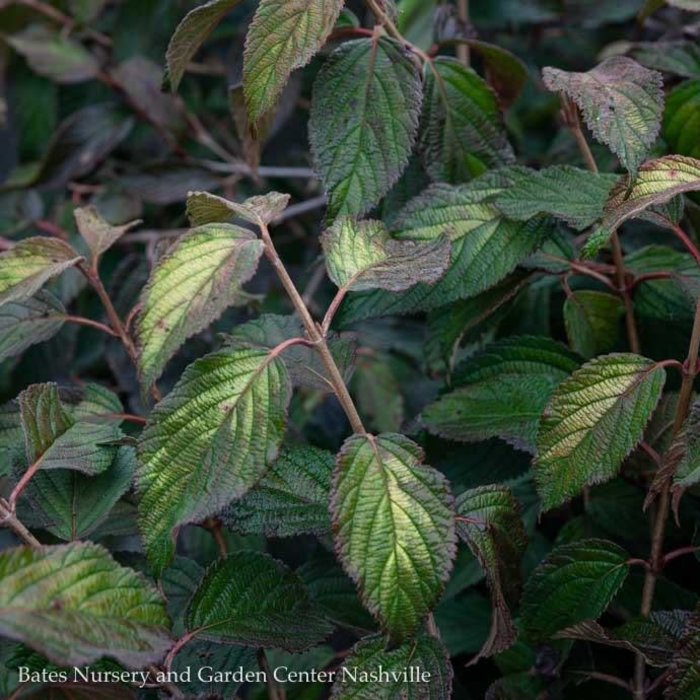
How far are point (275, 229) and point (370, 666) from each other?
3.49ft

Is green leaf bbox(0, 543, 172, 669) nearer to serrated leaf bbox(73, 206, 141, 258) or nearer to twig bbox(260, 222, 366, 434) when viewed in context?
twig bbox(260, 222, 366, 434)

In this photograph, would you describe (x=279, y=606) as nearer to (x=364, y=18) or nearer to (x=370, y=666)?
(x=370, y=666)

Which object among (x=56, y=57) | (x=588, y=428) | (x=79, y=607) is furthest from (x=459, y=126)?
(x=56, y=57)

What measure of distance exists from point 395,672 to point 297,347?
0.93ft

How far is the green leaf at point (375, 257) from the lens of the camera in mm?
766

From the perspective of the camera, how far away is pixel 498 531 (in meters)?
0.79

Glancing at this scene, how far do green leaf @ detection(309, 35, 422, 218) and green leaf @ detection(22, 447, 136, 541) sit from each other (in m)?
0.29

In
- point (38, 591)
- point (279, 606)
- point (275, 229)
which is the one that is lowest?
point (275, 229)

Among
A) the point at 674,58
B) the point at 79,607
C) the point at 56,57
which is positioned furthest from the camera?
the point at 56,57

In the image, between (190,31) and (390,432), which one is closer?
(190,31)

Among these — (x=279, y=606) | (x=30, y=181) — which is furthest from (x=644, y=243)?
(x=30, y=181)

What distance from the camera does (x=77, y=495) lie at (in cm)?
83

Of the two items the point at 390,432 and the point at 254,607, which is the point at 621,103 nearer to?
the point at 390,432

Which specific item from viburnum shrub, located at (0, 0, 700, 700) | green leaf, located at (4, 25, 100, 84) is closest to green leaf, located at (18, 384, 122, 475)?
viburnum shrub, located at (0, 0, 700, 700)
